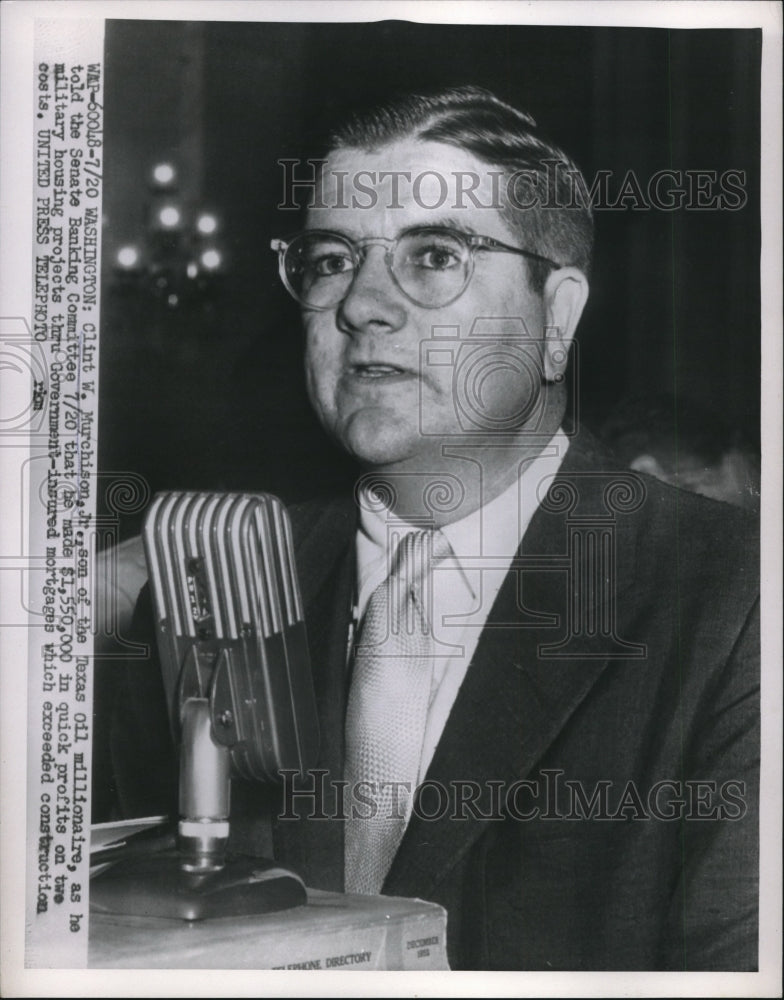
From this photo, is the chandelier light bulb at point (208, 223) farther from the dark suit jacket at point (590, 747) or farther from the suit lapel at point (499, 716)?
the suit lapel at point (499, 716)

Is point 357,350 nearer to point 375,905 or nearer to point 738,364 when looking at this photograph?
point 738,364

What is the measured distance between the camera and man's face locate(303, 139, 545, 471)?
6.75 ft

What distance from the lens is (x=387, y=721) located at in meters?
2.05

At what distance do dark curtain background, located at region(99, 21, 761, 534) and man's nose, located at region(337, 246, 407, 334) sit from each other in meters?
0.13

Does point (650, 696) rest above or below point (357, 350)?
below

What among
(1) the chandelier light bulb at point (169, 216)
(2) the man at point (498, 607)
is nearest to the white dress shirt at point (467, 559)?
(2) the man at point (498, 607)

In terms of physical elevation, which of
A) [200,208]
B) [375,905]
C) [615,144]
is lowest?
[375,905]

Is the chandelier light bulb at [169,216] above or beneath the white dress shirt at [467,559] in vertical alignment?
above

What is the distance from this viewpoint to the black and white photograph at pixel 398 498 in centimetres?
203

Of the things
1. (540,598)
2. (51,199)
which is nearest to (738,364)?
(540,598)

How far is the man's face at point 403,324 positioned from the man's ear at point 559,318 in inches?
0.9

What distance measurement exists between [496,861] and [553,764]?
0.70 feet

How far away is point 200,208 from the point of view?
6.87 feet
